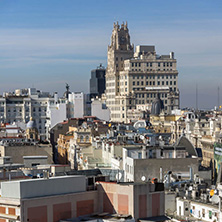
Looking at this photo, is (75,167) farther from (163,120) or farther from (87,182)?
(163,120)

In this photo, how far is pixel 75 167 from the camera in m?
103

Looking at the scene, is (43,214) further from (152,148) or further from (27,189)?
(152,148)

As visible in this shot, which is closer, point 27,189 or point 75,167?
point 27,189

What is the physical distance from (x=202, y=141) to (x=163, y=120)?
6376 cm

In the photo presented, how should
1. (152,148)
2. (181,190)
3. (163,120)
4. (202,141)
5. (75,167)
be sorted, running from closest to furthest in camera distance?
(181,190) → (152,148) → (75,167) → (202,141) → (163,120)

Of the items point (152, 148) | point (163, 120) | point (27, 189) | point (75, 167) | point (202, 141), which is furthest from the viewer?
point (163, 120)

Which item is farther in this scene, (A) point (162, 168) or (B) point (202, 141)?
(B) point (202, 141)

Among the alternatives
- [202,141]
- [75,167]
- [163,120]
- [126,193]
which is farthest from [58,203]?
[163,120]

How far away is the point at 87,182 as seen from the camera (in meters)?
42.5

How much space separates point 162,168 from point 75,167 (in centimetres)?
2917

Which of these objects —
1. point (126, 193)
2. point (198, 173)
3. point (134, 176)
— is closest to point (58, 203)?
point (126, 193)

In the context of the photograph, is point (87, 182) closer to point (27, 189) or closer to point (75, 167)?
point (27, 189)

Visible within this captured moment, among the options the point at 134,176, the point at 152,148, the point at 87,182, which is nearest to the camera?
the point at 87,182

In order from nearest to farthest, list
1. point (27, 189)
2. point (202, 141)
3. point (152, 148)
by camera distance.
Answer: point (27, 189), point (152, 148), point (202, 141)
